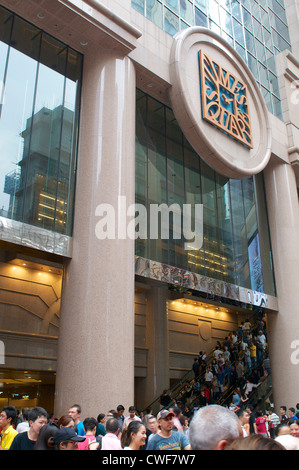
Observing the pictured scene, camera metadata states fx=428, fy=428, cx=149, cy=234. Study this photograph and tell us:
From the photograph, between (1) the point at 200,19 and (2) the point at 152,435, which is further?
(1) the point at 200,19

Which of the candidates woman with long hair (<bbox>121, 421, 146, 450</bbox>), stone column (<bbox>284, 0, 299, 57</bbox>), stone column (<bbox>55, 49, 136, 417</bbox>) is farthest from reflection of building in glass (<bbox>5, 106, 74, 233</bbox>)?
stone column (<bbox>284, 0, 299, 57</bbox>)

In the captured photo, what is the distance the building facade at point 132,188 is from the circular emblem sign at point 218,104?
0.22 ft

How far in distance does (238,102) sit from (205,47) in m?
2.80

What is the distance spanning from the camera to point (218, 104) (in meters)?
18.0

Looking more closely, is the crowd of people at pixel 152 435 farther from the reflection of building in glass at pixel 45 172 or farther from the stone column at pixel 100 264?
the reflection of building in glass at pixel 45 172

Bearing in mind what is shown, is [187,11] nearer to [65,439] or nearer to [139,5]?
[139,5]

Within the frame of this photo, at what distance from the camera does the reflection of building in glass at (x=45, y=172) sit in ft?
42.3

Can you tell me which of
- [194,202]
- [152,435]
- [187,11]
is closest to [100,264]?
[194,202]

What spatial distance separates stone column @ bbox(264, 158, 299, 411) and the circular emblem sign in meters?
3.05

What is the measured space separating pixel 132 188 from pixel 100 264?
2950 millimetres

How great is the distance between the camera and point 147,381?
73.7ft

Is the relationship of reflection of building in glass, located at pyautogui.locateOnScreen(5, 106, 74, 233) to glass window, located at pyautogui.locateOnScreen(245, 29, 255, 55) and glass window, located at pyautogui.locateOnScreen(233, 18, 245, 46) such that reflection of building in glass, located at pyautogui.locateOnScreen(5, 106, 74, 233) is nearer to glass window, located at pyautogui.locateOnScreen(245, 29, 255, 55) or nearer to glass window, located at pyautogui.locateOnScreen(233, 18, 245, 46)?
glass window, located at pyautogui.locateOnScreen(233, 18, 245, 46)

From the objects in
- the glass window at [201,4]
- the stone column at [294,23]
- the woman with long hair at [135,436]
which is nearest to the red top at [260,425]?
the woman with long hair at [135,436]

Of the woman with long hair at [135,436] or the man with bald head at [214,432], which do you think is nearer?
the man with bald head at [214,432]
